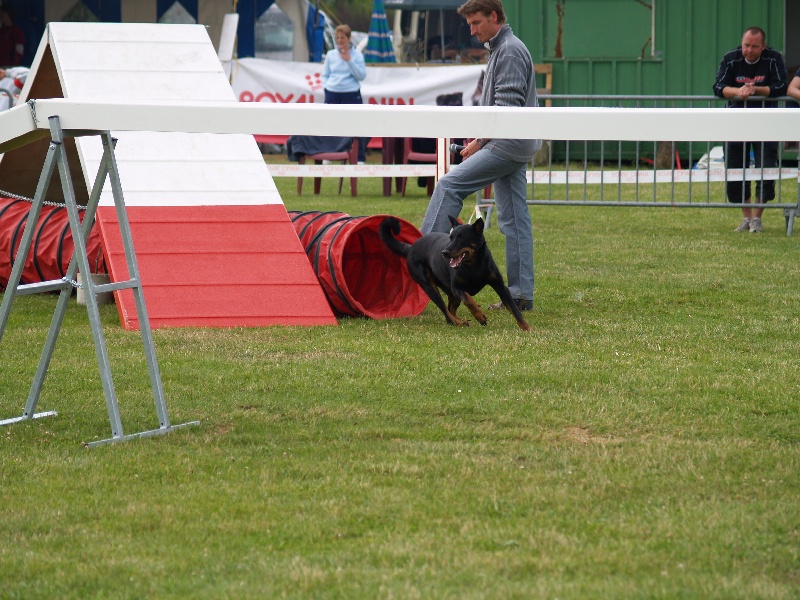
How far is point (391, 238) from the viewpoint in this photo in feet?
24.1

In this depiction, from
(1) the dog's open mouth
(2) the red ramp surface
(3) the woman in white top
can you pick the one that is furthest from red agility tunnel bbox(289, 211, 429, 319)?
(3) the woman in white top

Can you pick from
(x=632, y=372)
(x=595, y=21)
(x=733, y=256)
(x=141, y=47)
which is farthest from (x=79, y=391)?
(x=595, y=21)

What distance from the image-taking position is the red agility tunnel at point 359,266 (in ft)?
23.7

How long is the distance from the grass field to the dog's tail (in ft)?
1.70

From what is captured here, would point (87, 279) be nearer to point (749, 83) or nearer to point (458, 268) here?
point (458, 268)

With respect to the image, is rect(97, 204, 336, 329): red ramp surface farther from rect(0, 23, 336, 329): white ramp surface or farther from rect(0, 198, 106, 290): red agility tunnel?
rect(0, 198, 106, 290): red agility tunnel

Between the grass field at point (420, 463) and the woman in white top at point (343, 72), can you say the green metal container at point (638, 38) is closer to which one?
the woman in white top at point (343, 72)

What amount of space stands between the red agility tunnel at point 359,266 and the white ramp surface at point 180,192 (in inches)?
7.2

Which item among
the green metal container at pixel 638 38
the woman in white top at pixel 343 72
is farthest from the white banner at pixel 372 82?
the woman in white top at pixel 343 72

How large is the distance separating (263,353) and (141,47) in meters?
3.55

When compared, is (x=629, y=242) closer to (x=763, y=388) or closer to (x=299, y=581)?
(x=763, y=388)

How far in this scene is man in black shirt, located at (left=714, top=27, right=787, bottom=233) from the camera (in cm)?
1156

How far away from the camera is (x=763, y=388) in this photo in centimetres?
510

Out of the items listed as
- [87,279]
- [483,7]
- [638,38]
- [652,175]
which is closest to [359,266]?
[483,7]
